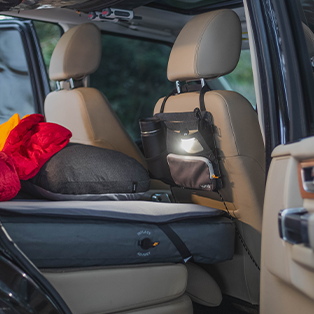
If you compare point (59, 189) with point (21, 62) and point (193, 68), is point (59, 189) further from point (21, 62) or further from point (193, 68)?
point (21, 62)

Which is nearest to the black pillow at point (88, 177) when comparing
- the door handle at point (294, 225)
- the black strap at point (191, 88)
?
the black strap at point (191, 88)

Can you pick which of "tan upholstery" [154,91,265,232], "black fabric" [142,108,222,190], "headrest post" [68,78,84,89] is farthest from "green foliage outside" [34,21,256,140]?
"tan upholstery" [154,91,265,232]

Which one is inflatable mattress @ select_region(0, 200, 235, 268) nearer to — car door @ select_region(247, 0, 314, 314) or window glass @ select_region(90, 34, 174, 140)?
car door @ select_region(247, 0, 314, 314)

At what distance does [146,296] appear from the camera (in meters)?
1.09

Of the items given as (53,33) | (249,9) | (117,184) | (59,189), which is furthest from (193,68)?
(53,33)

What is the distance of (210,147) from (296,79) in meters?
0.53

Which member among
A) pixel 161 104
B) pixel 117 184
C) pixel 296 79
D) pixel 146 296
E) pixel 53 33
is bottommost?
pixel 146 296

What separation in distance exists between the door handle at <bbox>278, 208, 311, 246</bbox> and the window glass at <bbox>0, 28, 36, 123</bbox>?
2.01 meters

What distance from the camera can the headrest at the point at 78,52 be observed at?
212 cm

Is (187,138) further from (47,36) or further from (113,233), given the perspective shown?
(47,36)

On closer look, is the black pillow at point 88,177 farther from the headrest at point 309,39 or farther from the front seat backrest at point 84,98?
the headrest at point 309,39

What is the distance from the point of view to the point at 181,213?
1183mm

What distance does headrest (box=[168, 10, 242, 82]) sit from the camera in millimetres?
1447

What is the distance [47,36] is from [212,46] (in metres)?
1.48
